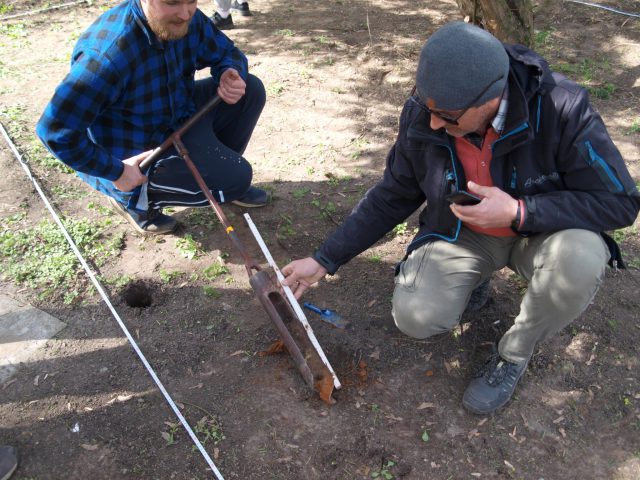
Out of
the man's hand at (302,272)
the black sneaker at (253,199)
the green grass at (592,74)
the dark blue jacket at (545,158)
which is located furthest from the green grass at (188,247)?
the green grass at (592,74)

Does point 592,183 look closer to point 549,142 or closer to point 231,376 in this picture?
point 549,142

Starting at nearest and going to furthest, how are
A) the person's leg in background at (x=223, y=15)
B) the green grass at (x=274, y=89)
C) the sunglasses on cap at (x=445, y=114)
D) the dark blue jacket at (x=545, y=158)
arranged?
1. the sunglasses on cap at (x=445, y=114)
2. the dark blue jacket at (x=545, y=158)
3. the green grass at (x=274, y=89)
4. the person's leg in background at (x=223, y=15)

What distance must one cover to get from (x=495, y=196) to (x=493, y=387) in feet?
3.25

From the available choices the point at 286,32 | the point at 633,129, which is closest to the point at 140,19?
the point at 286,32

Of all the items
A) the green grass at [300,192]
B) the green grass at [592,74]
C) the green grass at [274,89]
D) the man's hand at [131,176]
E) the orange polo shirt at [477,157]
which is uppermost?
the orange polo shirt at [477,157]

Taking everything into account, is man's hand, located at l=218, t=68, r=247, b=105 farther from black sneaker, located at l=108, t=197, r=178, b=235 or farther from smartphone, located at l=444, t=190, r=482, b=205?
smartphone, located at l=444, t=190, r=482, b=205

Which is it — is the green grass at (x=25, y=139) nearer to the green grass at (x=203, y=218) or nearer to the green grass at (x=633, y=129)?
the green grass at (x=203, y=218)

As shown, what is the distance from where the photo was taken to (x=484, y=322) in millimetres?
3066

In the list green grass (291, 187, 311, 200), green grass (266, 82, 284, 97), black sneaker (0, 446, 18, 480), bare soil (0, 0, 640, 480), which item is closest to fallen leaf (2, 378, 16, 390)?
bare soil (0, 0, 640, 480)

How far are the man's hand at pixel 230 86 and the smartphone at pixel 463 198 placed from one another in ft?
5.31

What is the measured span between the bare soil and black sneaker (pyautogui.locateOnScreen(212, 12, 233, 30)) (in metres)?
2.79

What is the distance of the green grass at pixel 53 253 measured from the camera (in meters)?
3.40

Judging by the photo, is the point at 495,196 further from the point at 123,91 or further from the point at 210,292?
the point at 123,91

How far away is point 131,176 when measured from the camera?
3127 mm
